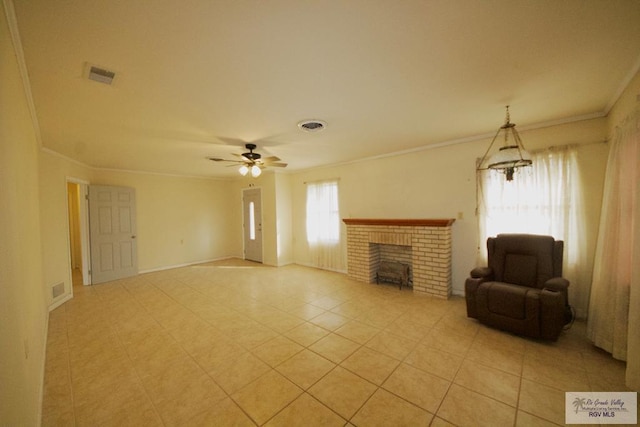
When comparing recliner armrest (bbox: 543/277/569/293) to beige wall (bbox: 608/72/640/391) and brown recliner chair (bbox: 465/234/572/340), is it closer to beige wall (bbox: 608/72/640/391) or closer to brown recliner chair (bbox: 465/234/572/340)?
brown recliner chair (bbox: 465/234/572/340)

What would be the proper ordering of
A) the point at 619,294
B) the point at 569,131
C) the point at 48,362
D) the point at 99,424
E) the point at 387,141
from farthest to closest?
the point at 387,141
the point at 569,131
the point at 48,362
the point at 619,294
the point at 99,424

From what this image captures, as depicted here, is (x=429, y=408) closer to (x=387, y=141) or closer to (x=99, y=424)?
(x=99, y=424)

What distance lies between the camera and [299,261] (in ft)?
21.2

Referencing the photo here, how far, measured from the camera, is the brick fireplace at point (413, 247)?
3824 mm

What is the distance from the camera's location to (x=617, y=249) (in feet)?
7.57

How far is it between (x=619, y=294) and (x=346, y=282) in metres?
3.47

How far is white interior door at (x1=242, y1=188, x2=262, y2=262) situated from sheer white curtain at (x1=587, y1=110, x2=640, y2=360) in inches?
247

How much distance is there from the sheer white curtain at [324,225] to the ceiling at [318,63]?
259 centimetres

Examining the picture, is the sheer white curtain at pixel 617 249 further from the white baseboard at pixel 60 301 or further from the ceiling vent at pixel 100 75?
the white baseboard at pixel 60 301

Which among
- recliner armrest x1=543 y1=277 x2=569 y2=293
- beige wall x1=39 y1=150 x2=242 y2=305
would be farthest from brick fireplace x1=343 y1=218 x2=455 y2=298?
beige wall x1=39 y1=150 x2=242 y2=305

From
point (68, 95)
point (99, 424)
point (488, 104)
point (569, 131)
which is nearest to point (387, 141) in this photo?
Result: point (488, 104)

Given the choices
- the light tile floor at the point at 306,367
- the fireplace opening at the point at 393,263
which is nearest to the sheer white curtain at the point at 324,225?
the fireplace opening at the point at 393,263

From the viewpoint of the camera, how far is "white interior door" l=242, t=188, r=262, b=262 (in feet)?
22.2

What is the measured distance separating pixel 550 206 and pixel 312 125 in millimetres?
3307
